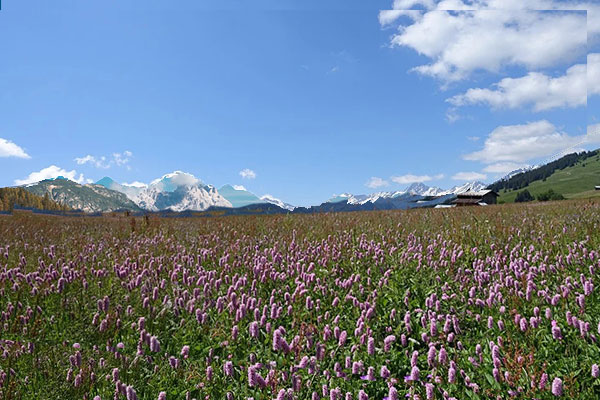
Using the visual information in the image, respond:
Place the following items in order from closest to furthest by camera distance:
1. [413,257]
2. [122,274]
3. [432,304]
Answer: [432,304] < [122,274] < [413,257]

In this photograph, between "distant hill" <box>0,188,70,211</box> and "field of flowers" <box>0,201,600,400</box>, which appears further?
"distant hill" <box>0,188,70,211</box>

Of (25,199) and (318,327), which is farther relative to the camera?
(25,199)

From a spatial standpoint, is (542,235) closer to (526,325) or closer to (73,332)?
(526,325)

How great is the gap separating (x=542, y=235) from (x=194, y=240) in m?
5.75

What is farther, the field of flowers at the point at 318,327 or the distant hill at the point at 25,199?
the distant hill at the point at 25,199

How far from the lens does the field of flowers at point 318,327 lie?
2.50 meters

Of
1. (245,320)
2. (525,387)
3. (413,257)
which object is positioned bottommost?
(525,387)

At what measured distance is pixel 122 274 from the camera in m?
4.49

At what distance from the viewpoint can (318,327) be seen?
10.5ft

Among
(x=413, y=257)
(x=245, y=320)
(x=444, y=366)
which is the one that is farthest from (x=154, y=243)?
(x=444, y=366)

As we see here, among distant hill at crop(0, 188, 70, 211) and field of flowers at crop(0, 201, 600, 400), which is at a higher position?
distant hill at crop(0, 188, 70, 211)

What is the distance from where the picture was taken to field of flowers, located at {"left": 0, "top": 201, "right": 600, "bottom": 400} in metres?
2.50

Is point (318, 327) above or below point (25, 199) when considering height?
below

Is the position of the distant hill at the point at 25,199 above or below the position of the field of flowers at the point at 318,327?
above
